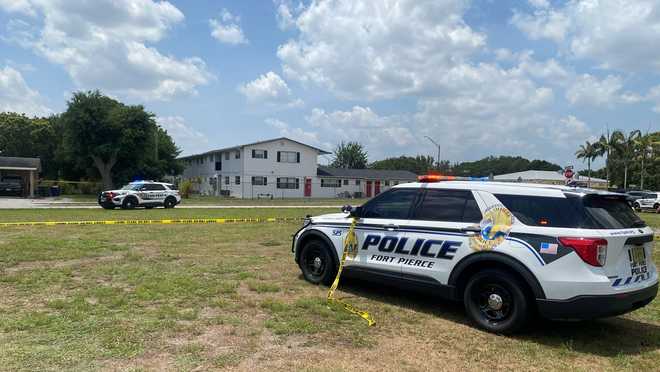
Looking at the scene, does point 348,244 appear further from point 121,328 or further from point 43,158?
point 43,158

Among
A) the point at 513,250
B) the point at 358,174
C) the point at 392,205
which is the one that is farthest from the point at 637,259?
the point at 358,174

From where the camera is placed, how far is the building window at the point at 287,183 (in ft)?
171

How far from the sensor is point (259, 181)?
166ft

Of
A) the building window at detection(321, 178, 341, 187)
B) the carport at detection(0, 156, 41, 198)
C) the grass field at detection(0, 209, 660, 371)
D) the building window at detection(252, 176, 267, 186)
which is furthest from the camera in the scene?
the building window at detection(321, 178, 341, 187)

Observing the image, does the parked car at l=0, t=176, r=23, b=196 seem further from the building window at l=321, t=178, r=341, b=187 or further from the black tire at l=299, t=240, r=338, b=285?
the black tire at l=299, t=240, r=338, b=285

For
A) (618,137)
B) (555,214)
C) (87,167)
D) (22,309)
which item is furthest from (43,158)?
(618,137)

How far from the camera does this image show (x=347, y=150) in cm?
8475

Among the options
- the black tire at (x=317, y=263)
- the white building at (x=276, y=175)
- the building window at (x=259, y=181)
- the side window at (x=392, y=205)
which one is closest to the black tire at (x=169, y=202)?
the black tire at (x=317, y=263)

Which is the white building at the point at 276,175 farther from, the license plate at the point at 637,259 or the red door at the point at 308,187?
the license plate at the point at 637,259

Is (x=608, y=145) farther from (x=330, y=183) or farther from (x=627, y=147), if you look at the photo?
(x=330, y=183)

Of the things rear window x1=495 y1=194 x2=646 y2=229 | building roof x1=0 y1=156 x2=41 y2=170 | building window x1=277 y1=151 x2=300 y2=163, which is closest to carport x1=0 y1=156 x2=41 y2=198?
building roof x1=0 y1=156 x2=41 y2=170

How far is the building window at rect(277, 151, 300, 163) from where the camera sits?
5194cm

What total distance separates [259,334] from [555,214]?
3.23 metres

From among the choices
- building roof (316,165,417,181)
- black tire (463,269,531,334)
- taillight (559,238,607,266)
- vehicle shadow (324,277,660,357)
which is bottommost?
vehicle shadow (324,277,660,357)
